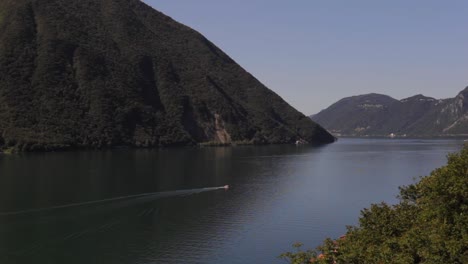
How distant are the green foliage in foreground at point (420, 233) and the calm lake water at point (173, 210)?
62.8ft

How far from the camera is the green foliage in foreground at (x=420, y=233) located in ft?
115

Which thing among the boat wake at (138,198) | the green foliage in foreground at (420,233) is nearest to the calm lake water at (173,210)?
the boat wake at (138,198)

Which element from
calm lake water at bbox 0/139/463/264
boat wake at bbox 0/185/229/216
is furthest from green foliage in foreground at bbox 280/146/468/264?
boat wake at bbox 0/185/229/216

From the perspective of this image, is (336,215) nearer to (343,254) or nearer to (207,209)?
(207,209)

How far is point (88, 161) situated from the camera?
6949 inches

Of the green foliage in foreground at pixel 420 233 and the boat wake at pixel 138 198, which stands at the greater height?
the green foliage in foreground at pixel 420 233

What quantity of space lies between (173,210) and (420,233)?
2290 inches

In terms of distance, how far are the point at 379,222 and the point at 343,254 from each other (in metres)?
8.00

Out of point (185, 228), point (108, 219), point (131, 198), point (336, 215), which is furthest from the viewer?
point (131, 198)

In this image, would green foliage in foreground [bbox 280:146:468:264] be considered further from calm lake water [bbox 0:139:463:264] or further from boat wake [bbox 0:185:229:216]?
boat wake [bbox 0:185:229:216]

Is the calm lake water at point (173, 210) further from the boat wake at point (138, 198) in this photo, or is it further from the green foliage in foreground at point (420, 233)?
the green foliage in foreground at point (420, 233)

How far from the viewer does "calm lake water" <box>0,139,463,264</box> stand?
63.9 meters

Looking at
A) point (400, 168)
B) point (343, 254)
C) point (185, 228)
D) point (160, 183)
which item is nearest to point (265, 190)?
point (160, 183)

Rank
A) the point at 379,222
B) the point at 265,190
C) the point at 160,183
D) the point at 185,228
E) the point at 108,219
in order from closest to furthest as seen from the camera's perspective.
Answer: the point at 379,222, the point at 185,228, the point at 108,219, the point at 265,190, the point at 160,183
